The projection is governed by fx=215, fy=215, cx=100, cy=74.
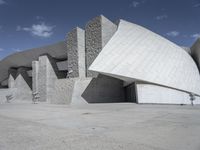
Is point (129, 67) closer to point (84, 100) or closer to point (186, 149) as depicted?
point (84, 100)

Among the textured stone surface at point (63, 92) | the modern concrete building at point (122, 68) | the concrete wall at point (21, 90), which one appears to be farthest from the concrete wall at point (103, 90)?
the concrete wall at point (21, 90)

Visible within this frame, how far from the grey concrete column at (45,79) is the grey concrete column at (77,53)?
629cm

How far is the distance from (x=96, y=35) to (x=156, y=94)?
8.81m

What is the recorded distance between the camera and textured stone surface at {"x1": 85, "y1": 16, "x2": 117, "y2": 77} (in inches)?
791

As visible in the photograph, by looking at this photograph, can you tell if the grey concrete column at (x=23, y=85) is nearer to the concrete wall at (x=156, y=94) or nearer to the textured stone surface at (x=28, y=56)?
the textured stone surface at (x=28, y=56)

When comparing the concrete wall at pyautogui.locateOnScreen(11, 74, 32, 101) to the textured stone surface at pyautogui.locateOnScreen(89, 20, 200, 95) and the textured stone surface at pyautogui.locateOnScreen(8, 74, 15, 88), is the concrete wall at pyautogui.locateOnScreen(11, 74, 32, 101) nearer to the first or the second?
the textured stone surface at pyautogui.locateOnScreen(8, 74, 15, 88)

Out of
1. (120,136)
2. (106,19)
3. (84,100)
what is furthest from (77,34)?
(120,136)

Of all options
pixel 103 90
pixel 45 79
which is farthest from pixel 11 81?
pixel 103 90

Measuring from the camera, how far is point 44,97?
2727 centimetres

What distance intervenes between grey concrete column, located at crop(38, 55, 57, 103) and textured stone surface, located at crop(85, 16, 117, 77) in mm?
7872

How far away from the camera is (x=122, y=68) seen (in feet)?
50.1

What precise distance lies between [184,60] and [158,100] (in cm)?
756

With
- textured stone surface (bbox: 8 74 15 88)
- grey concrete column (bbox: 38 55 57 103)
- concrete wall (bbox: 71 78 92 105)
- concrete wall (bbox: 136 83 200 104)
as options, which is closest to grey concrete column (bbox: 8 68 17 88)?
textured stone surface (bbox: 8 74 15 88)

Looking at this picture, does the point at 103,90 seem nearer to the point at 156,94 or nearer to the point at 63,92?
the point at 63,92
